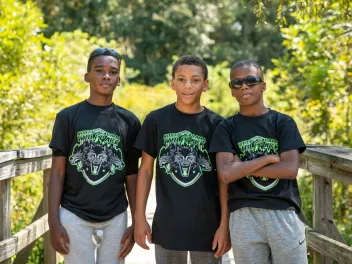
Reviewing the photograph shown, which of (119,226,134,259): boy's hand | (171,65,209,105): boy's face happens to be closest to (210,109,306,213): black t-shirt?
(171,65,209,105): boy's face

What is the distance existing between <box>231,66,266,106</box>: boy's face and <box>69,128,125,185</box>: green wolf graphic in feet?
2.40

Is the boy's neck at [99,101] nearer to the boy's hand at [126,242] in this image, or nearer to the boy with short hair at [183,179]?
the boy with short hair at [183,179]

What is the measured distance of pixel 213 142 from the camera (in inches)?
133

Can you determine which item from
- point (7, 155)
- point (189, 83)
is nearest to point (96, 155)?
point (189, 83)

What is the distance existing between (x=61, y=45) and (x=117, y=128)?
17.8ft

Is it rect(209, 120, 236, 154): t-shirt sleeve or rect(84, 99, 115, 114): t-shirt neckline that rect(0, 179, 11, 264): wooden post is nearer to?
rect(84, 99, 115, 114): t-shirt neckline

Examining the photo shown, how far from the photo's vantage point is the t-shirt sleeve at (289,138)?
10.9 ft

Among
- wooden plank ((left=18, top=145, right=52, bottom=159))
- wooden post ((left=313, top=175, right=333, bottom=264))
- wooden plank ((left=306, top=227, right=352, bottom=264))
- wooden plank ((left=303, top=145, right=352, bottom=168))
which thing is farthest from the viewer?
wooden post ((left=313, top=175, right=333, bottom=264))

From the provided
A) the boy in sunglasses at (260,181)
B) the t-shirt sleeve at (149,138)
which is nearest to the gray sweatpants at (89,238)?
the t-shirt sleeve at (149,138)

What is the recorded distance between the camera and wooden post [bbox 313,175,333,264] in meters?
4.48

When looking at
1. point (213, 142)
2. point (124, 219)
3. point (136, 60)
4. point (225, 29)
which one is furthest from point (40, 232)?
point (225, 29)

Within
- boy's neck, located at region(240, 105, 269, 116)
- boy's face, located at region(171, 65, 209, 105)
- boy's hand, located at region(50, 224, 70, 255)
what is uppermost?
boy's face, located at region(171, 65, 209, 105)

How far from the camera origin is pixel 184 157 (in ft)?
11.1

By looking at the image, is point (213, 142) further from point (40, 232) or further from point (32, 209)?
point (32, 209)
